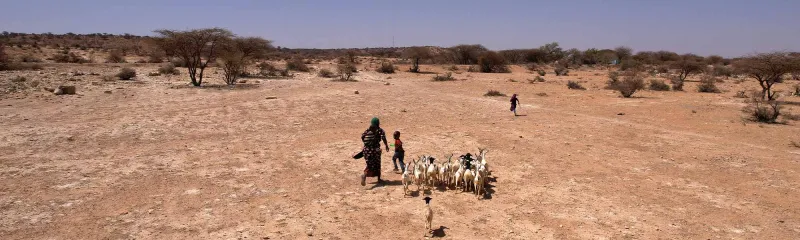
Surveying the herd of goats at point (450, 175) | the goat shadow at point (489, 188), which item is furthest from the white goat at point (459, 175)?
the goat shadow at point (489, 188)

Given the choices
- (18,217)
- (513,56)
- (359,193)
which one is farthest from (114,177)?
(513,56)

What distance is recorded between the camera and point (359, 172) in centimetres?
944

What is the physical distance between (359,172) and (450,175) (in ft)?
6.56

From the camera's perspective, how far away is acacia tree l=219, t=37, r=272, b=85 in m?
26.8

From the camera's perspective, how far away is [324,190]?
324 inches

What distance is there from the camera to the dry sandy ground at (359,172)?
6605mm

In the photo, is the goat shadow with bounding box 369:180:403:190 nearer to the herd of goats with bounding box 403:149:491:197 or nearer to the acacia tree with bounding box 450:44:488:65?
the herd of goats with bounding box 403:149:491:197

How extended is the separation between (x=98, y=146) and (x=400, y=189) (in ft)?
25.5

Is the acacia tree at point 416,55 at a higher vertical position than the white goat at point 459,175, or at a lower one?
higher

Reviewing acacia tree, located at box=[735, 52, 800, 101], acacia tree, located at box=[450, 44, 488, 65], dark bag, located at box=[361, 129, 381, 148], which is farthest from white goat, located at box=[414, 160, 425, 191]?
acacia tree, located at box=[450, 44, 488, 65]

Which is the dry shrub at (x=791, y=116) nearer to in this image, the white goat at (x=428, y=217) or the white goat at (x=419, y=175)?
the white goat at (x=419, y=175)

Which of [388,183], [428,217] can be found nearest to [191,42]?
[388,183]

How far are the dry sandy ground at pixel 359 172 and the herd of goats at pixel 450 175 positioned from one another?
25 cm

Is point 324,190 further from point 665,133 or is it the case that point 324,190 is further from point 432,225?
point 665,133
